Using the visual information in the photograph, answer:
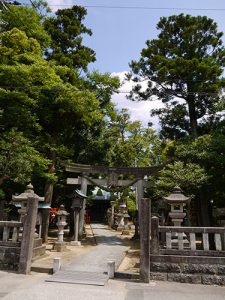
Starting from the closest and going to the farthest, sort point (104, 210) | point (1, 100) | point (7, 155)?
1. point (7, 155)
2. point (1, 100)
3. point (104, 210)

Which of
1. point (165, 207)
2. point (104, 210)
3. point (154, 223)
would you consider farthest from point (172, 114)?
point (104, 210)

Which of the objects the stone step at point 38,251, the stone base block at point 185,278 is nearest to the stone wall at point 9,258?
the stone step at point 38,251

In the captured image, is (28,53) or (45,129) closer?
(28,53)

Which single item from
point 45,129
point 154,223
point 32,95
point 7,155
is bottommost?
point 154,223

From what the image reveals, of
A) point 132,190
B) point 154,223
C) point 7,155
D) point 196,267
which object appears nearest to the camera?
point 196,267

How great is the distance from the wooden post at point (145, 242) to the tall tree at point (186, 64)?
1067cm

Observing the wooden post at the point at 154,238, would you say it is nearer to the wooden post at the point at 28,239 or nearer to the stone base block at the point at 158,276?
the stone base block at the point at 158,276

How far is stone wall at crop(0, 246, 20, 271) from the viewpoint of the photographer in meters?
9.60

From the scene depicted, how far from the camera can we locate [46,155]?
19562mm

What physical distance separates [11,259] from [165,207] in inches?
439

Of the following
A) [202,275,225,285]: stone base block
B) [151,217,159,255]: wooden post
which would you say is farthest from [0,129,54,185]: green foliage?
[202,275,225,285]: stone base block

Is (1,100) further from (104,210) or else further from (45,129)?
(104,210)

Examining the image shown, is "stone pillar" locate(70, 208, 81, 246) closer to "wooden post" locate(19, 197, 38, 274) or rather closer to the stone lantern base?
the stone lantern base

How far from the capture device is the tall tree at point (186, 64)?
17.7m
